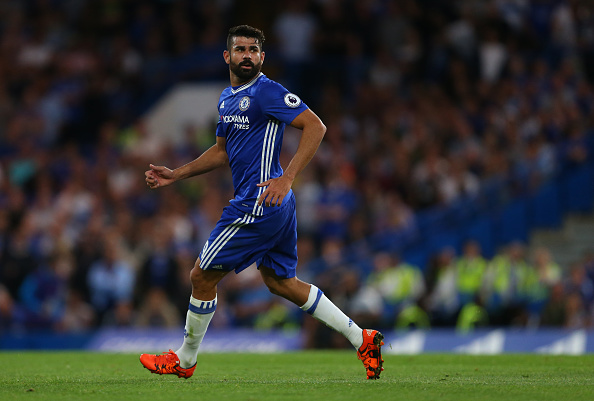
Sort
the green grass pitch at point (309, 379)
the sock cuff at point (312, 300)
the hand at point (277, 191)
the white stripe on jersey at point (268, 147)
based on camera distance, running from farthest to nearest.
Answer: the sock cuff at point (312, 300)
the white stripe on jersey at point (268, 147)
the hand at point (277, 191)
the green grass pitch at point (309, 379)

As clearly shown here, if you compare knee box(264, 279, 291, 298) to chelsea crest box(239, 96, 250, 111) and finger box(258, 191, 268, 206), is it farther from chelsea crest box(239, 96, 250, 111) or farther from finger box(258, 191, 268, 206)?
chelsea crest box(239, 96, 250, 111)

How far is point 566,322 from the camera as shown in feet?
45.5

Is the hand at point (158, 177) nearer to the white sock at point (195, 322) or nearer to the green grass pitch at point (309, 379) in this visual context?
the white sock at point (195, 322)

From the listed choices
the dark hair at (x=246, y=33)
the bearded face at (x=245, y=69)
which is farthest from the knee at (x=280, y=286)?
the dark hair at (x=246, y=33)

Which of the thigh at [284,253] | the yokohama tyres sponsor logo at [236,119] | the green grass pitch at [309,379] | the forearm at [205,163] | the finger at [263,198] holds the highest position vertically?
the yokohama tyres sponsor logo at [236,119]

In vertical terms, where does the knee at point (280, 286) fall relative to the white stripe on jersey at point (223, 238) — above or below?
below

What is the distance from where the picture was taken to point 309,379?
23.9 ft

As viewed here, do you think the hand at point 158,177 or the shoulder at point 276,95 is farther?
the hand at point 158,177

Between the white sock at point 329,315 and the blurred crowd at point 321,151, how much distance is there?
6.43 metres

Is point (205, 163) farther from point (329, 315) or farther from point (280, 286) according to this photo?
point (329, 315)

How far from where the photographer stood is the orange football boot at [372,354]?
704 cm

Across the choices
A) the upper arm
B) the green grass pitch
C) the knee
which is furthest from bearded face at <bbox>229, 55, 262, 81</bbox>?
the green grass pitch

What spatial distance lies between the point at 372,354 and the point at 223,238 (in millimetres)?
1329

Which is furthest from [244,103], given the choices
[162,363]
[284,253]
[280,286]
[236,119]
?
[162,363]
